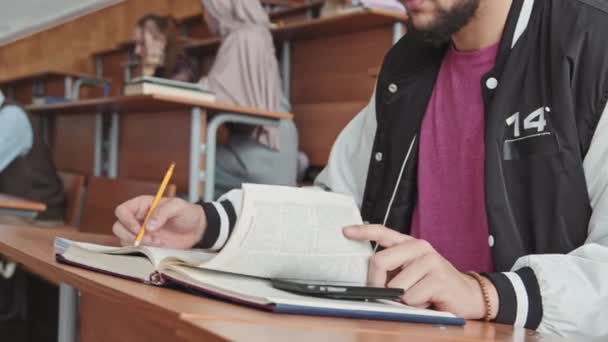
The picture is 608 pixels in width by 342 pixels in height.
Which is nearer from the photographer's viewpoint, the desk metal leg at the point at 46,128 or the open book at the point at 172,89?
the open book at the point at 172,89

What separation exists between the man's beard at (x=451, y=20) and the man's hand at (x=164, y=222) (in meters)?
0.50

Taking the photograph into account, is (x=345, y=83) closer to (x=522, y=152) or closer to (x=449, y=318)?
(x=522, y=152)

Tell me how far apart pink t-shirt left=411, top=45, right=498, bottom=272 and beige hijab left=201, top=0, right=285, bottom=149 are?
7.49ft

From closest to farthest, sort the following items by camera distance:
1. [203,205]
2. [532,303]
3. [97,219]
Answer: [532,303]
[203,205]
[97,219]

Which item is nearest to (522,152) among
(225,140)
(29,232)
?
(29,232)

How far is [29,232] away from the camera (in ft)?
3.57

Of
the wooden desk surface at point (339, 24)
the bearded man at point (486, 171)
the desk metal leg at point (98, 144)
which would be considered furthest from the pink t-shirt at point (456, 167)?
the desk metal leg at point (98, 144)

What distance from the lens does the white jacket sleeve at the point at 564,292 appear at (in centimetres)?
75

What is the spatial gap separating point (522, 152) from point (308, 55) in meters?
3.00

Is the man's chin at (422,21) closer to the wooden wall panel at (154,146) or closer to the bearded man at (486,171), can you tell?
the bearded man at (486,171)

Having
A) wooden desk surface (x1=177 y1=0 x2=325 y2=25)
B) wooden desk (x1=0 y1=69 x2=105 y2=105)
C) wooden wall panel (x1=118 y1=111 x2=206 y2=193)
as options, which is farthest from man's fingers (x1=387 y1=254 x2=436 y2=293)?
wooden desk (x1=0 y1=69 x2=105 y2=105)

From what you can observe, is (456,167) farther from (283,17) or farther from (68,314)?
(283,17)

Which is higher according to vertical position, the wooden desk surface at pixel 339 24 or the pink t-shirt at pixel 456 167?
the wooden desk surface at pixel 339 24

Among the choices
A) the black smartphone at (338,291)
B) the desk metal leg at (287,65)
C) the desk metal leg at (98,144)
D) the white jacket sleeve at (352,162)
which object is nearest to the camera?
the black smartphone at (338,291)
